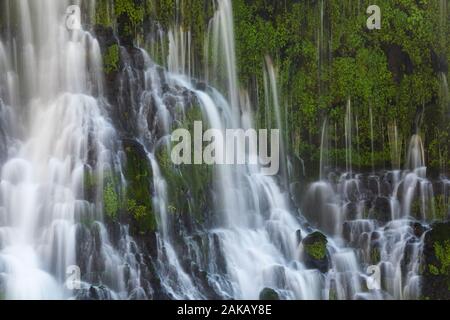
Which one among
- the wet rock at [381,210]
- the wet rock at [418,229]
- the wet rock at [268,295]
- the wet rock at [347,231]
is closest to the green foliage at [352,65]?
the wet rock at [381,210]

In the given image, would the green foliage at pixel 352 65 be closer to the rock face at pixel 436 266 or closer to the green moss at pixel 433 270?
the rock face at pixel 436 266

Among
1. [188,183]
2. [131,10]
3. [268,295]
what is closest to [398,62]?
[188,183]

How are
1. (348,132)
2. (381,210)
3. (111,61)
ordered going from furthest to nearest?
(348,132)
(381,210)
(111,61)

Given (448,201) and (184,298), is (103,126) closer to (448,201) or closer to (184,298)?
(184,298)

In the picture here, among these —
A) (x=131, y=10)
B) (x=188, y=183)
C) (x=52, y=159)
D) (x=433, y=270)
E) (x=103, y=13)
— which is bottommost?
(x=433, y=270)

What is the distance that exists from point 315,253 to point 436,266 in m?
2.49

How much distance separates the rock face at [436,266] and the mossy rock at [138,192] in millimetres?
5481

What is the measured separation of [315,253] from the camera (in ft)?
52.4

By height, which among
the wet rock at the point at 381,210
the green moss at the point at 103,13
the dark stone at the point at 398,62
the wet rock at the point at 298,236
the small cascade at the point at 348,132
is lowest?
the wet rock at the point at 298,236

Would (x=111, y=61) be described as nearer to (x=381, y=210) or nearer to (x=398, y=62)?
(x=381, y=210)

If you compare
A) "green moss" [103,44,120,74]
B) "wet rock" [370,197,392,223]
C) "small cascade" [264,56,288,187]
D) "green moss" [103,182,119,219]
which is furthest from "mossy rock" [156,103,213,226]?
"wet rock" [370,197,392,223]

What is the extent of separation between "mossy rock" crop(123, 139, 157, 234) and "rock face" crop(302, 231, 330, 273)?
3041mm

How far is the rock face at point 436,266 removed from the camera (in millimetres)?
16078
